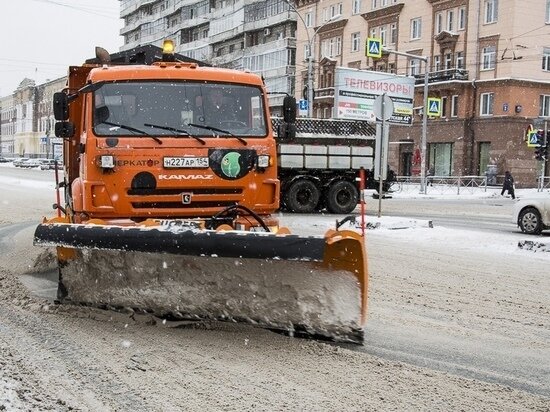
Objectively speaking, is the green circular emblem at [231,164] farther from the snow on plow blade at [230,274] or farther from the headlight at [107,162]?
the snow on plow blade at [230,274]

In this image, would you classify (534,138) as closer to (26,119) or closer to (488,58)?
(488,58)

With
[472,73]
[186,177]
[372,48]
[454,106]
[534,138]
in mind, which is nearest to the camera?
[186,177]

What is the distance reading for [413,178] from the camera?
143 ft

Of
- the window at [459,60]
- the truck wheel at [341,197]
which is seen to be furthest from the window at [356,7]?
the truck wheel at [341,197]

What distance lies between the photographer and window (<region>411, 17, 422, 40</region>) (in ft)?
156

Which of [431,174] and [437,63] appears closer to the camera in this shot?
[431,174]

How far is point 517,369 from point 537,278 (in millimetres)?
4167

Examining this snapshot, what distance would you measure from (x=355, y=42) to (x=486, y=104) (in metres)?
14.9

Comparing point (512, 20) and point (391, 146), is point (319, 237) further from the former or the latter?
point (391, 146)

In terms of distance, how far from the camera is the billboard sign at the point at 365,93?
33.8 metres

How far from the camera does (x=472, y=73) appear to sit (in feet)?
141

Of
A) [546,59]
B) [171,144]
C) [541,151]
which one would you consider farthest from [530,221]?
[546,59]

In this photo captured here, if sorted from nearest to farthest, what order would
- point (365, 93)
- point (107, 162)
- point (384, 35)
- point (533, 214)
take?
point (107, 162), point (533, 214), point (365, 93), point (384, 35)

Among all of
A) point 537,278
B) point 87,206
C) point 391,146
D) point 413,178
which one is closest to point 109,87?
point 87,206
